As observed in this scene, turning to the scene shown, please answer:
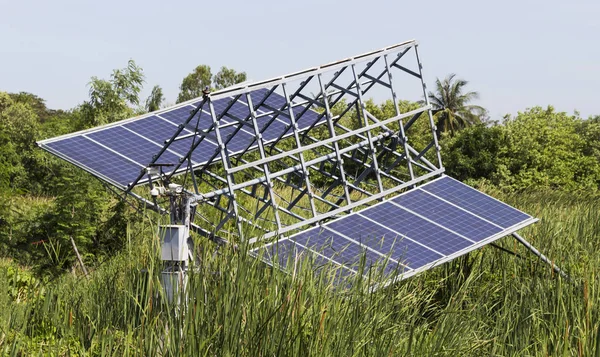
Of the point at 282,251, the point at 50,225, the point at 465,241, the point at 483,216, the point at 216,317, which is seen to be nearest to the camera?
the point at 216,317

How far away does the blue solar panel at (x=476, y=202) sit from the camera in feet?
40.8

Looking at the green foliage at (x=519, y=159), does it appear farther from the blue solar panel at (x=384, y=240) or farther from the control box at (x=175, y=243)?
the control box at (x=175, y=243)

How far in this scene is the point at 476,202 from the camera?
1282 centimetres

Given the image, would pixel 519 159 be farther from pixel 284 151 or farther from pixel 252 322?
pixel 252 322

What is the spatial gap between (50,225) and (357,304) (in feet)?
47.8

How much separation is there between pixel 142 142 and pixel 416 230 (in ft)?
13.9

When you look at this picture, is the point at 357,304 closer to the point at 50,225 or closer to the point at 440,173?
the point at 440,173

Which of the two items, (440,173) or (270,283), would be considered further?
(440,173)

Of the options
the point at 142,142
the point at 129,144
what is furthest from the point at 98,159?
the point at 142,142

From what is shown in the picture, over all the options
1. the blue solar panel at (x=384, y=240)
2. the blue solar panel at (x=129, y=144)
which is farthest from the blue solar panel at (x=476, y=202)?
the blue solar panel at (x=129, y=144)

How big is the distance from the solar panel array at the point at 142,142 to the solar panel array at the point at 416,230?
1737 millimetres

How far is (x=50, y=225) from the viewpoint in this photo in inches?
834

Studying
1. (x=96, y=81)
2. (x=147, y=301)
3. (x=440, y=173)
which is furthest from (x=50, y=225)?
(x=147, y=301)

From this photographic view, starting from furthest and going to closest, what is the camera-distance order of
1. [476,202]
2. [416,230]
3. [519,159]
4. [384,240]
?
[519,159], [476,202], [416,230], [384,240]
